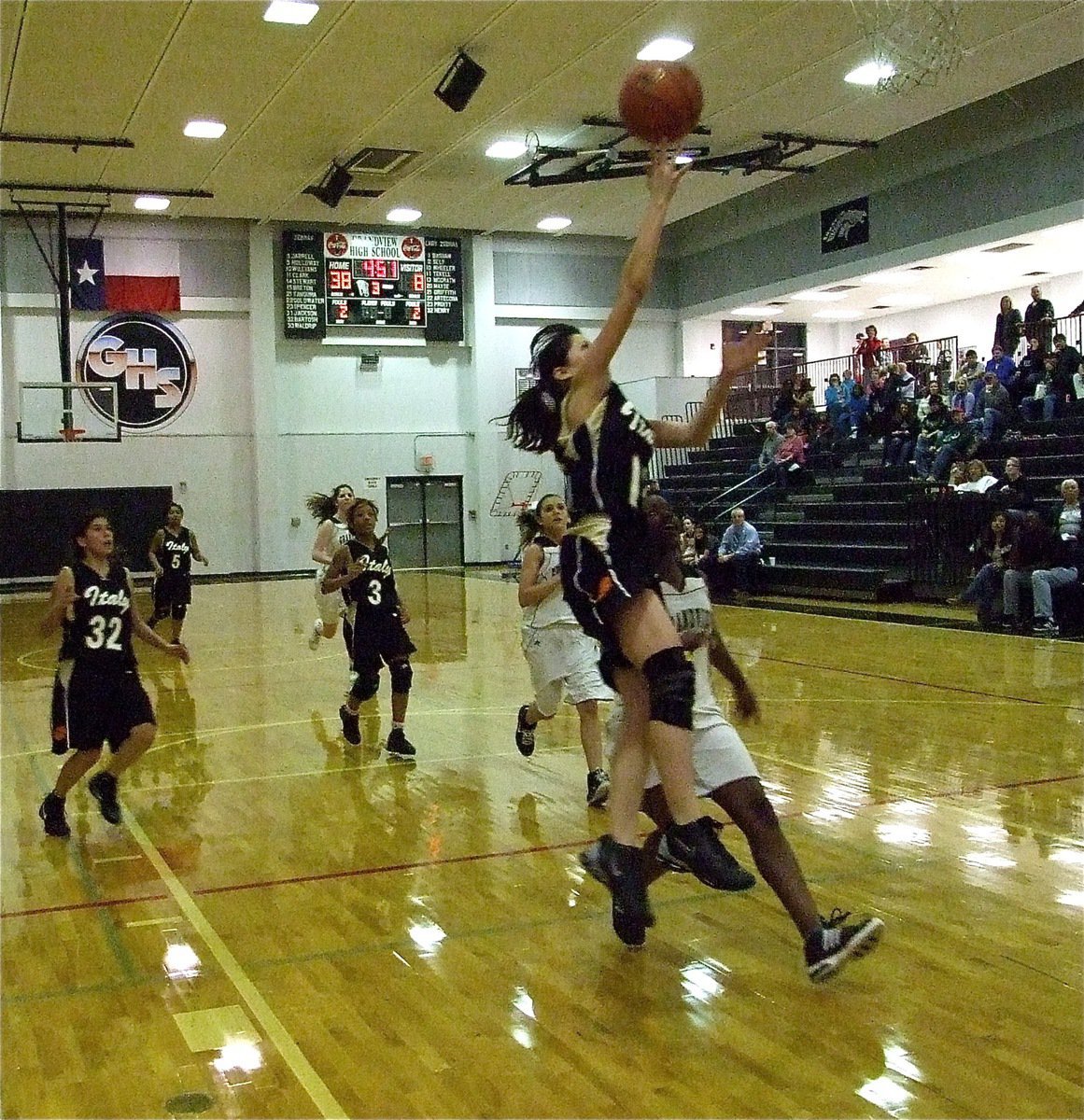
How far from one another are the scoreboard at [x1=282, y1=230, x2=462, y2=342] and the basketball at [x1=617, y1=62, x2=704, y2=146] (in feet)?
72.5

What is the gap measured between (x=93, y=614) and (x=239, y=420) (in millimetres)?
20054

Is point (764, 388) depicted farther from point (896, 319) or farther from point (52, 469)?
point (52, 469)

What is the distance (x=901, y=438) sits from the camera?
1855cm

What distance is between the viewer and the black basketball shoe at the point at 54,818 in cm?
→ 602

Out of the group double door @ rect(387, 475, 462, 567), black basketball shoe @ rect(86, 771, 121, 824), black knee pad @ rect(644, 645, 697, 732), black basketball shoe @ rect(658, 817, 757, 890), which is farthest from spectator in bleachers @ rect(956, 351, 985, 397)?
black basketball shoe @ rect(658, 817, 757, 890)

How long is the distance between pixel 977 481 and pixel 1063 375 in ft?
7.95

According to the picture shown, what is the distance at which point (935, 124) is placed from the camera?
69.2 feet

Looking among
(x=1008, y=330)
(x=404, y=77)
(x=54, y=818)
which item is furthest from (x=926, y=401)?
(x=54, y=818)

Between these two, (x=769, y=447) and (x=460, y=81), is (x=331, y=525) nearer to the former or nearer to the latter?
(x=460, y=81)

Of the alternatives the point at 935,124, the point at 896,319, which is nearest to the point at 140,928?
the point at 935,124

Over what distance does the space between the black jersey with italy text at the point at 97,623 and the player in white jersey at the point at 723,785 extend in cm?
277

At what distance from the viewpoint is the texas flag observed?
78.3 ft

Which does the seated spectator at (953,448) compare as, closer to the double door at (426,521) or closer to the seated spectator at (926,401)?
the seated spectator at (926,401)

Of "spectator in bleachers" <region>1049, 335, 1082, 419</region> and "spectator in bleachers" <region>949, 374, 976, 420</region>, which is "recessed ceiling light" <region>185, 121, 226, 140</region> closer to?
"spectator in bleachers" <region>949, 374, 976, 420</region>
